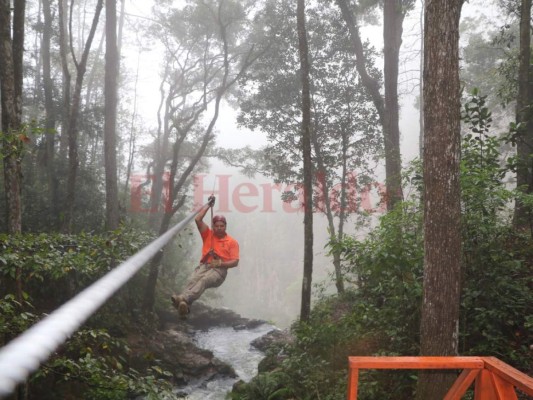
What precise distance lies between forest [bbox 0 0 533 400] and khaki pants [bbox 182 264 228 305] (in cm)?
89

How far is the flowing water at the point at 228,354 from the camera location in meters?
9.19

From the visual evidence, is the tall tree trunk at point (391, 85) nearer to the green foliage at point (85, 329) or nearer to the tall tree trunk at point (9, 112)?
the green foliage at point (85, 329)

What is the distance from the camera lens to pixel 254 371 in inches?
420

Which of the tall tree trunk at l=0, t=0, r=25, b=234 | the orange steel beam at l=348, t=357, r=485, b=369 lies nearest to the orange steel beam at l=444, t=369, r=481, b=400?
the orange steel beam at l=348, t=357, r=485, b=369

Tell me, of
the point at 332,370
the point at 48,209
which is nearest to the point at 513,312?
the point at 332,370

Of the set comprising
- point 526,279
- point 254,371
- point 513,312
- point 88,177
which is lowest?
point 254,371

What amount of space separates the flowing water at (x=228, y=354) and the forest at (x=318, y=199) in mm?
855

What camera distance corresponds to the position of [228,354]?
12.5 m

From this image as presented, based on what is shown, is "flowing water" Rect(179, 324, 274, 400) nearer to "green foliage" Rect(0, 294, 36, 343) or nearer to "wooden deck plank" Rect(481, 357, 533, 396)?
"green foliage" Rect(0, 294, 36, 343)

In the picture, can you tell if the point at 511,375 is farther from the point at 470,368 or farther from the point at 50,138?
the point at 50,138

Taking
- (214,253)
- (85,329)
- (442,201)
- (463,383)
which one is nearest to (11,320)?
(85,329)

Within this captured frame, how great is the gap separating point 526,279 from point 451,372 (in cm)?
184

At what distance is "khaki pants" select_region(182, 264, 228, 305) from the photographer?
5176 millimetres

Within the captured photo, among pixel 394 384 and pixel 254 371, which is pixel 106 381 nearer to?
pixel 394 384
